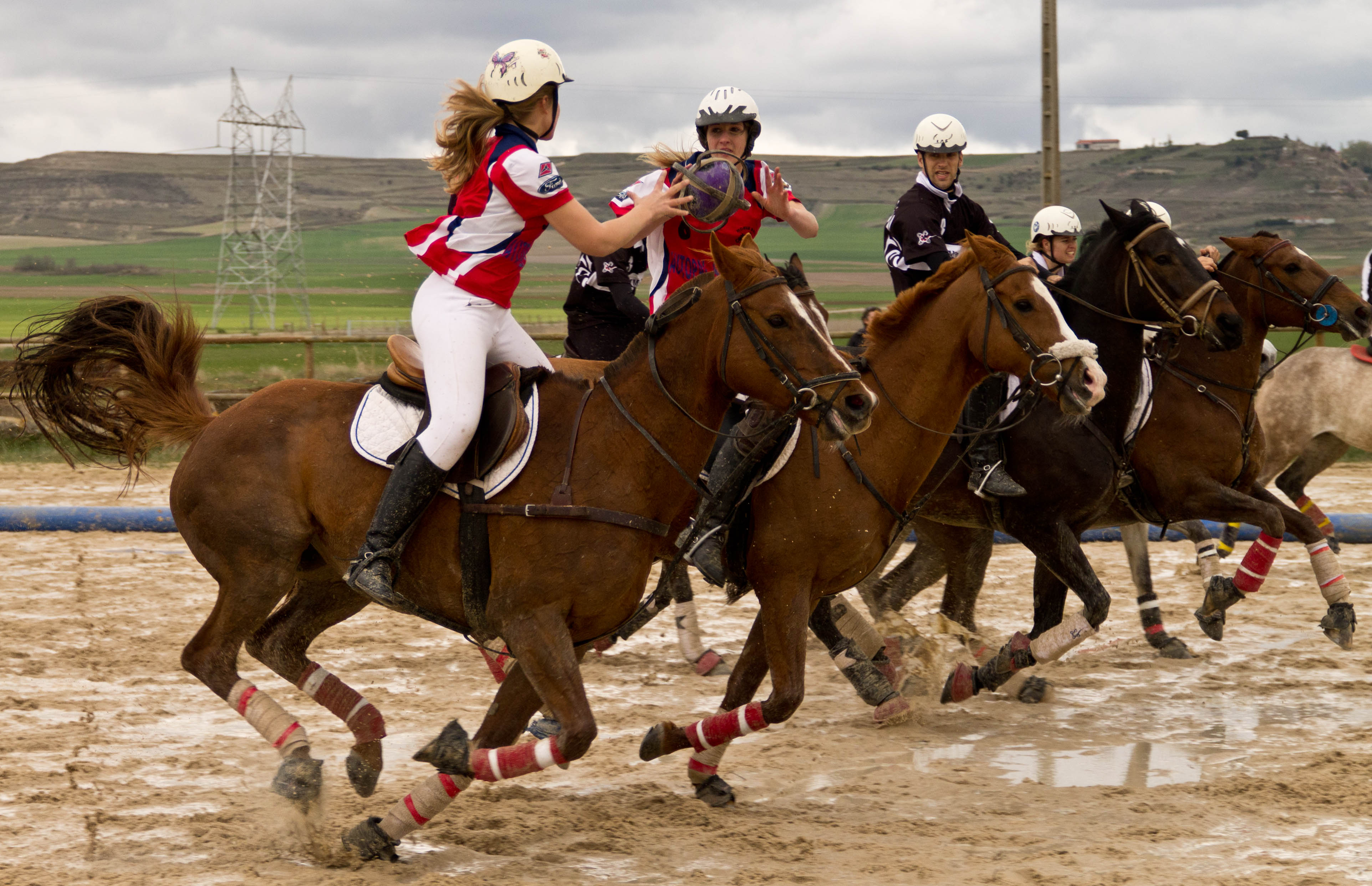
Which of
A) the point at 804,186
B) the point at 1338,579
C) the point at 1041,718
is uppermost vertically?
the point at 804,186

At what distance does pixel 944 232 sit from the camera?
20.9ft

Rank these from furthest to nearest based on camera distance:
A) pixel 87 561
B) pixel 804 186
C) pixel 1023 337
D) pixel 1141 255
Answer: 1. pixel 804 186
2. pixel 87 561
3. pixel 1141 255
4. pixel 1023 337

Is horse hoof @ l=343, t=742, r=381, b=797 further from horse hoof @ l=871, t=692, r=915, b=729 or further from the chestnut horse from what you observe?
horse hoof @ l=871, t=692, r=915, b=729

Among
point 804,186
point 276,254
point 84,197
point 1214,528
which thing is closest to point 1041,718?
point 1214,528

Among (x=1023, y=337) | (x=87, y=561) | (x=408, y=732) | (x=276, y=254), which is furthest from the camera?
(x=276, y=254)

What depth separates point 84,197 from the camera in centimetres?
5675

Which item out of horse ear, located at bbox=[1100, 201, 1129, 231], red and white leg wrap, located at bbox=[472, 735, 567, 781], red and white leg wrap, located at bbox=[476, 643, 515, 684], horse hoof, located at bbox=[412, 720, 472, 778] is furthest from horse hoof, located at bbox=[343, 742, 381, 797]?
horse ear, located at bbox=[1100, 201, 1129, 231]

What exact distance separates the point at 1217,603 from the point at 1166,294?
1.75 meters

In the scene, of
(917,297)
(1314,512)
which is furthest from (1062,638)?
(1314,512)

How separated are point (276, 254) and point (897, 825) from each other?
4497 cm

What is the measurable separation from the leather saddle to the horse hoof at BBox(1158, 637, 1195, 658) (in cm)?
461

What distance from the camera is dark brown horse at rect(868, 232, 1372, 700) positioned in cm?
634

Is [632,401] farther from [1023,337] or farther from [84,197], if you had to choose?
[84,197]

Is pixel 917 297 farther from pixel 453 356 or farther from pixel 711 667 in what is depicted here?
pixel 711 667
